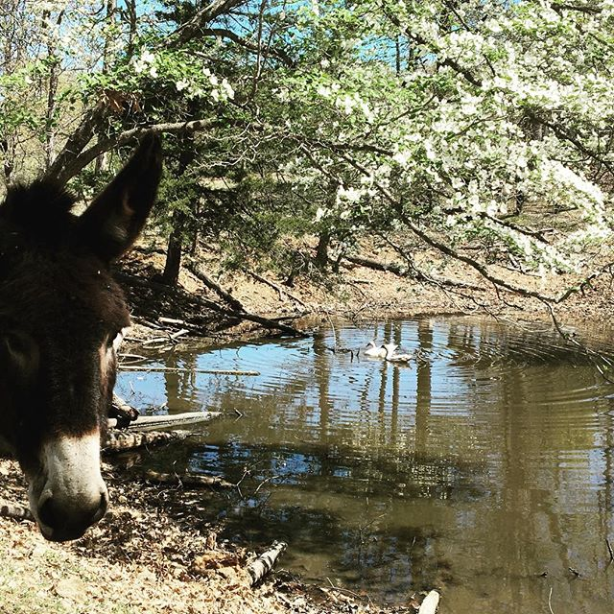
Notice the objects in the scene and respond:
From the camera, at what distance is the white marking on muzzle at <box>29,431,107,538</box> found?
5.98 feet

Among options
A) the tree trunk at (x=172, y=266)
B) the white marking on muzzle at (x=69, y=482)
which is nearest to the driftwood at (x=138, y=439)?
the white marking on muzzle at (x=69, y=482)

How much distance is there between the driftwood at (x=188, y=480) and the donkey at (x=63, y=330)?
5677 mm

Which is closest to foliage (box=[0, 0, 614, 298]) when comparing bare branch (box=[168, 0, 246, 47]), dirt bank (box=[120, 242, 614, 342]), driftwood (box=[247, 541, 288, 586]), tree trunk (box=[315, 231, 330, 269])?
bare branch (box=[168, 0, 246, 47])

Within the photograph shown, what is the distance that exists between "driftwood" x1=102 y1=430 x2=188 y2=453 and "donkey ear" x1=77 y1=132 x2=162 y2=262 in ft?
20.8

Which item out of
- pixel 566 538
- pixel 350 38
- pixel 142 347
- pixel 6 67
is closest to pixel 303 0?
pixel 350 38

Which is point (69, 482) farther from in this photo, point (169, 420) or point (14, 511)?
point (169, 420)

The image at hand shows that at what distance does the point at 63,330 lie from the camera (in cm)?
205

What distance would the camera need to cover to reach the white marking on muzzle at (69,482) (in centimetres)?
182

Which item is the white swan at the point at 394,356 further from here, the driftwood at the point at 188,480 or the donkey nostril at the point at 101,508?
the donkey nostril at the point at 101,508

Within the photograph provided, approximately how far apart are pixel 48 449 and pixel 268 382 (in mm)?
10934

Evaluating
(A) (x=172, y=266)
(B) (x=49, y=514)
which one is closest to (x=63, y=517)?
(B) (x=49, y=514)

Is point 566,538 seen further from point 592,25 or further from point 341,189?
point 592,25

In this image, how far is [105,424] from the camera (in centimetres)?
234

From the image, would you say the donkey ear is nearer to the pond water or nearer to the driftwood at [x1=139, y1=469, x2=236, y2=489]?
the pond water
